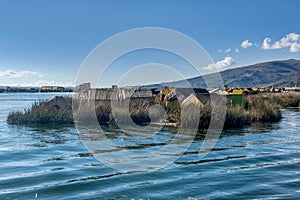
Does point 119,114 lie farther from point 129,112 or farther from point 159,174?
point 159,174

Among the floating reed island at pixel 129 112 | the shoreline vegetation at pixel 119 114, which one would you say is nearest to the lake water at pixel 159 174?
the floating reed island at pixel 129 112

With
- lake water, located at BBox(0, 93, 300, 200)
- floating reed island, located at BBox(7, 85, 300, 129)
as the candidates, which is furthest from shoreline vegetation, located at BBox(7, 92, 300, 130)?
lake water, located at BBox(0, 93, 300, 200)

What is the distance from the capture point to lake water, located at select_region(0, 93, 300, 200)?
7625 mm

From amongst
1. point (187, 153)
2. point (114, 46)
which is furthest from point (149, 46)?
point (187, 153)

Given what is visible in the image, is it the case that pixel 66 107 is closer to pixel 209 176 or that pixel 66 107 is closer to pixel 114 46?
pixel 114 46

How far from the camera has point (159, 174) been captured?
30.3 ft

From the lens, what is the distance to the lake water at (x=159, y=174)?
762 centimetres

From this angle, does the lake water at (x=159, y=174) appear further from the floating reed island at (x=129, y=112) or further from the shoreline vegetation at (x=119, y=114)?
the shoreline vegetation at (x=119, y=114)

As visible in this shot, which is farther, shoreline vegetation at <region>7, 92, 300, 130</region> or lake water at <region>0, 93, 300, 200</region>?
shoreline vegetation at <region>7, 92, 300, 130</region>

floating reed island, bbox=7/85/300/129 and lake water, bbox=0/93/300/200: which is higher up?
floating reed island, bbox=7/85/300/129

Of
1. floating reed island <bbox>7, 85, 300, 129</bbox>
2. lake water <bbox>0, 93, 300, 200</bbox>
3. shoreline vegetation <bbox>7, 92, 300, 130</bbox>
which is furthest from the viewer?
shoreline vegetation <bbox>7, 92, 300, 130</bbox>

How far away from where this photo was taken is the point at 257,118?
2291cm

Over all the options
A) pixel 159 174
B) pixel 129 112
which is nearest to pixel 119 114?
pixel 129 112

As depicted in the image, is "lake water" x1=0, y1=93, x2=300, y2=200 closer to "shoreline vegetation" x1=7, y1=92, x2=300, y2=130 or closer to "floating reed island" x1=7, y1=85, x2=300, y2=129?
"floating reed island" x1=7, y1=85, x2=300, y2=129
